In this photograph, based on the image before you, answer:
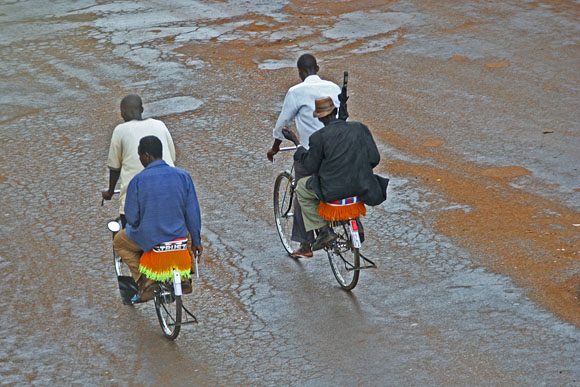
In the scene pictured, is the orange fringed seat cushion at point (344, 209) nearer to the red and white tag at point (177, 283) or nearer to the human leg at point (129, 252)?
the red and white tag at point (177, 283)

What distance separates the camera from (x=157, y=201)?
606 cm

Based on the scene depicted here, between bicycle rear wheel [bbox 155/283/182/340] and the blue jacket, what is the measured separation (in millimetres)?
448

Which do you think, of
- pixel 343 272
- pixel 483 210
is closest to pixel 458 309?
pixel 343 272

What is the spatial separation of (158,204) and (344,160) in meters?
→ 1.68

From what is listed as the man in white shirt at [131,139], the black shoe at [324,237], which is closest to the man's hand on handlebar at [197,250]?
the man in white shirt at [131,139]

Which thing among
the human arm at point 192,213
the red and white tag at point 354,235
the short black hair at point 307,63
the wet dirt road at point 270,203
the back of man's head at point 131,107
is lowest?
the wet dirt road at point 270,203

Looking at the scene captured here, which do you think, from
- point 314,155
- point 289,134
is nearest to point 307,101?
point 289,134

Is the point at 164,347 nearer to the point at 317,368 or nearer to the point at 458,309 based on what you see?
the point at 317,368

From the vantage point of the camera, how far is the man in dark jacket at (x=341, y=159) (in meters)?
6.74

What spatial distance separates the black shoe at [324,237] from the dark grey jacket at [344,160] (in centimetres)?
42

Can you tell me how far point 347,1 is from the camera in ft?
61.4

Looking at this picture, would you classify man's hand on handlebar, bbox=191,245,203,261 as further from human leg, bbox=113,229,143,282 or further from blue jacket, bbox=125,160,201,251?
human leg, bbox=113,229,143,282

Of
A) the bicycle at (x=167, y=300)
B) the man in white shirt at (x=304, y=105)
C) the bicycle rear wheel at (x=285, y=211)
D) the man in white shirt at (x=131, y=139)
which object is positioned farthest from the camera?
the bicycle rear wheel at (x=285, y=211)

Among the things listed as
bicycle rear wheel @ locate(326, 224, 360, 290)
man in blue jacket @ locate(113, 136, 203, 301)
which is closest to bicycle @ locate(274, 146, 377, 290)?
bicycle rear wheel @ locate(326, 224, 360, 290)
